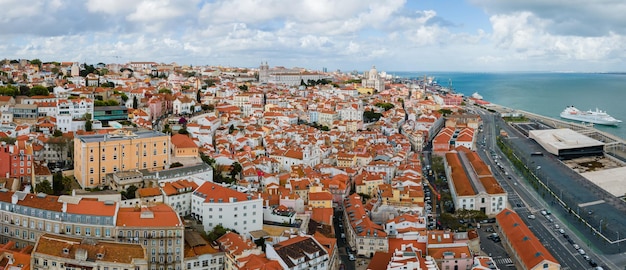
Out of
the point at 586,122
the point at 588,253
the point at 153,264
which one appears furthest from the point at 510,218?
the point at 586,122

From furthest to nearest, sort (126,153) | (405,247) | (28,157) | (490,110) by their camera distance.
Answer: (490,110), (126,153), (28,157), (405,247)

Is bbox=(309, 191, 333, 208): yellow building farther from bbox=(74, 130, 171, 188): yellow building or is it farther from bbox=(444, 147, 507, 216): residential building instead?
bbox=(444, 147, 507, 216): residential building

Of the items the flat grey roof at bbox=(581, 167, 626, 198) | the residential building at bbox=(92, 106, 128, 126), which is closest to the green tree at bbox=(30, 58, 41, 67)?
the residential building at bbox=(92, 106, 128, 126)

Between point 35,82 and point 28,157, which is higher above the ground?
point 35,82

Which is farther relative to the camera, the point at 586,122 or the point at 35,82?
the point at 586,122

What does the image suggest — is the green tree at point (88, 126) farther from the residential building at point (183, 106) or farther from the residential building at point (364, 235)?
the residential building at point (364, 235)

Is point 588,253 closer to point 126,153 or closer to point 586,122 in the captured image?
point 126,153

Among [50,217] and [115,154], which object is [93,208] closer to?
[50,217]
